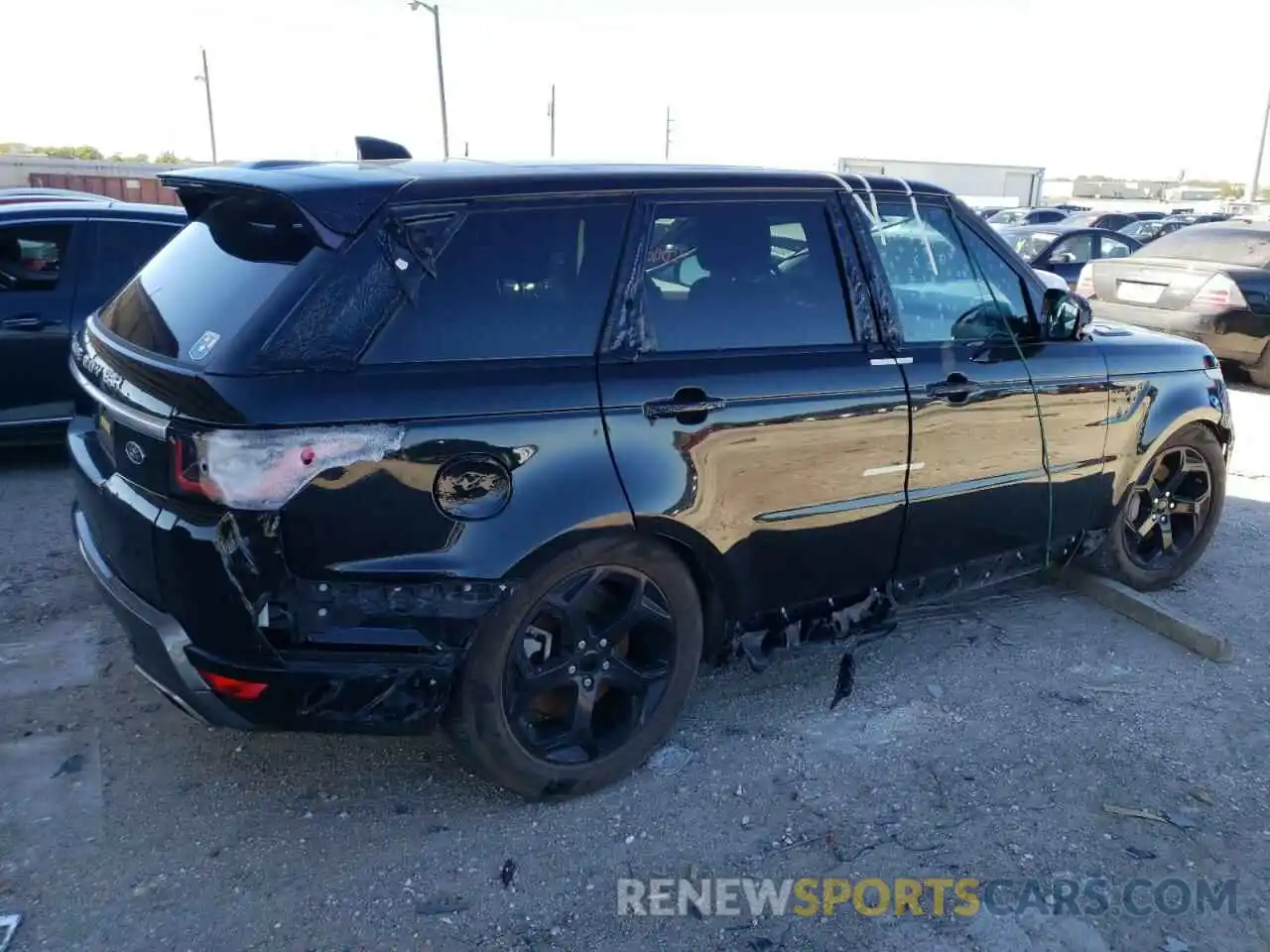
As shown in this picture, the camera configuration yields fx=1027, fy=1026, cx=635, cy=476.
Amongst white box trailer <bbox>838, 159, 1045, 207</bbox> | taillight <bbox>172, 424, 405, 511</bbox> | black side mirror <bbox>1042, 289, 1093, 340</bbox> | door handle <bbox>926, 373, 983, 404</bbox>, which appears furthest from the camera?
white box trailer <bbox>838, 159, 1045, 207</bbox>

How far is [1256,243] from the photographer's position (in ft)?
33.3

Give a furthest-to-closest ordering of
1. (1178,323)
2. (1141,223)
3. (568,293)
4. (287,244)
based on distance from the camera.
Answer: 1. (1141,223)
2. (1178,323)
3. (568,293)
4. (287,244)

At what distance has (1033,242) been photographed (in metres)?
13.2

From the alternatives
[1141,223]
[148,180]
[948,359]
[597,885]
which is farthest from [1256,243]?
[148,180]

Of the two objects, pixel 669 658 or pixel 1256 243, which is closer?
pixel 669 658

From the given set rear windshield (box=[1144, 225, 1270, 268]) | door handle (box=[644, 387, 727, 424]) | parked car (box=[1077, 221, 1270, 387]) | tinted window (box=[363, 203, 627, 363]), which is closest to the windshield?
rear windshield (box=[1144, 225, 1270, 268])

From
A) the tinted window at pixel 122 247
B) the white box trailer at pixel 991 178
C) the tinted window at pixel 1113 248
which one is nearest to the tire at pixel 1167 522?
the tinted window at pixel 122 247

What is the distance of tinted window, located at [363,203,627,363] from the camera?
2740mm

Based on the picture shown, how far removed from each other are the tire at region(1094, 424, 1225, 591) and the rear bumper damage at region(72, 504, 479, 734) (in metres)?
3.17

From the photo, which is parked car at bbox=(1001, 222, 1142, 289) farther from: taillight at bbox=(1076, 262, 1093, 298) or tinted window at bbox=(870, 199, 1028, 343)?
tinted window at bbox=(870, 199, 1028, 343)

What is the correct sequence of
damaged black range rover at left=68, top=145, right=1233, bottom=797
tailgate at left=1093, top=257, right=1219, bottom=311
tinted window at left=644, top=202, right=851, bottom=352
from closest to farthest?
damaged black range rover at left=68, top=145, right=1233, bottom=797 → tinted window at left=644, top=202, right=851, bottom=352 → tailgate at left=1093, top=257, right=1219, bottom=311

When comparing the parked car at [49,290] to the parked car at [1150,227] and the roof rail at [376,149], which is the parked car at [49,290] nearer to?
the roof rail at [376,149]

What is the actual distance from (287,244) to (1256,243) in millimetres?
10374

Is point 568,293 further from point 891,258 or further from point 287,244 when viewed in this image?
point 891,258
